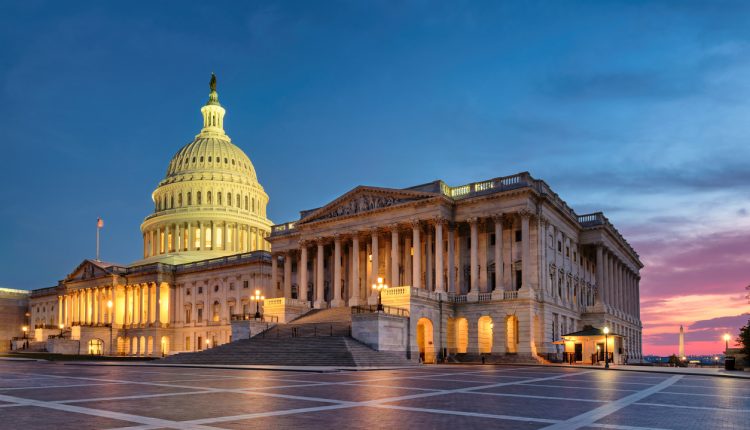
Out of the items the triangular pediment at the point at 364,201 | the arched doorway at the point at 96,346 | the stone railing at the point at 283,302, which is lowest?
the arched doorway at the point at 96,346

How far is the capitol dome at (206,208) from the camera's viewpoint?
137250 mm

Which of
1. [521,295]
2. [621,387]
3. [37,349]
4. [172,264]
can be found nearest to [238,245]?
[172,264]

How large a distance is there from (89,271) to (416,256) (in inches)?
3036

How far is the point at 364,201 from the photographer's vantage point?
77.7 m

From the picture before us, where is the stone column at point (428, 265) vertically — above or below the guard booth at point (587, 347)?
above

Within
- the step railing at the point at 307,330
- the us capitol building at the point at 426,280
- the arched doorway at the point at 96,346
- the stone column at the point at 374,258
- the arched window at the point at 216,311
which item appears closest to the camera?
the step railing at the point at 307,330

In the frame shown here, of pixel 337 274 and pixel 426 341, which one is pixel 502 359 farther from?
pixel 337 274

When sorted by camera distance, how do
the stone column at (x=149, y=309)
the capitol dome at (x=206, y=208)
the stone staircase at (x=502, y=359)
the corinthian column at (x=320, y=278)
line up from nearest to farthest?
the stone staircase at (x=502, y=359)
the corinthian column at (x=320, y=278)
the stone column at (x=149, y=309)
the capitol dome at (x=206, y=208)

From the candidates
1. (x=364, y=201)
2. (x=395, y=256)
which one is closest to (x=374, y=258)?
(x=395, y=256)

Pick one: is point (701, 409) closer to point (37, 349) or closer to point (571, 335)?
point (571, 335)

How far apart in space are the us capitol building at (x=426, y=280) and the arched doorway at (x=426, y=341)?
139mm

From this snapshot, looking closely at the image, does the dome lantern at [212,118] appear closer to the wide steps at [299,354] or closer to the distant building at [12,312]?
the distant building at [12,312]

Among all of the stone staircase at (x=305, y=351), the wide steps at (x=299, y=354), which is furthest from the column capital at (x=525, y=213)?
the wide steps at (x=299, y=354)

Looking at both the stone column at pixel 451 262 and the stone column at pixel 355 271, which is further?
the stone column at pixel 355 271
